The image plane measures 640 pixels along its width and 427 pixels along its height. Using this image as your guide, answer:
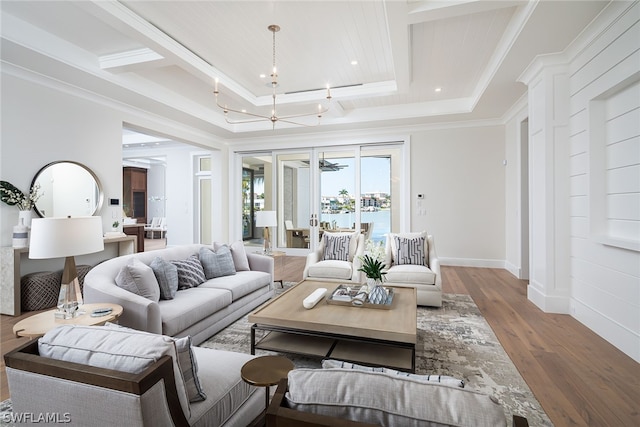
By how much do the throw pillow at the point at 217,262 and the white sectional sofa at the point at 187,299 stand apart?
0.08 metres

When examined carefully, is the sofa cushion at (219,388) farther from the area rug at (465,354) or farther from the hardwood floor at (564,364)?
the hardwood floor at (564,364)

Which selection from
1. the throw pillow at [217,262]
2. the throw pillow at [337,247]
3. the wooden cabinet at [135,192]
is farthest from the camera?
the wooden cabinet at [135,192]

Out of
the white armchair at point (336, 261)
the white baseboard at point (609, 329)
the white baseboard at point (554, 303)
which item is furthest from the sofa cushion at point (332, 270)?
the white baseboard at point (609, 329)

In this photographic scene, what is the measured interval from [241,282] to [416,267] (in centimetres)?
217

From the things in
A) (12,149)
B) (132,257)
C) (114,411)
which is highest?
(12,149)

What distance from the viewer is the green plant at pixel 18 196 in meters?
3.66

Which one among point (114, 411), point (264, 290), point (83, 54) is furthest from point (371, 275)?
point (83, 54)

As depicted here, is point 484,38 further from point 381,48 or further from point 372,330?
point 372,330

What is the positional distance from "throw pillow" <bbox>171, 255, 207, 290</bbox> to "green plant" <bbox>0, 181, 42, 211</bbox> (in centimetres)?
228

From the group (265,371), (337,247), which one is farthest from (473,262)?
(265,371)

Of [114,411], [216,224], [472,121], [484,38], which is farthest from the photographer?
[216,224]

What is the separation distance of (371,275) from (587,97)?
9.31 ft

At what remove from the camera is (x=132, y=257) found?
2980 mm

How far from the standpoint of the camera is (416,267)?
4.01 m
